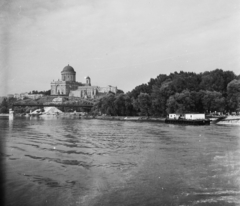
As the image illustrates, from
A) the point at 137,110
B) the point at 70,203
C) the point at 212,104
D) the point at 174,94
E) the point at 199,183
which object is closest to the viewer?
the point at 70,203

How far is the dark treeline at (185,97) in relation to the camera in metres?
68.2

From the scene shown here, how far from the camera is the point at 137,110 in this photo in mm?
92688

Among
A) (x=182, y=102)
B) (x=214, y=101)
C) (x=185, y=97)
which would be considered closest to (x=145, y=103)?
(x=182, y=102)

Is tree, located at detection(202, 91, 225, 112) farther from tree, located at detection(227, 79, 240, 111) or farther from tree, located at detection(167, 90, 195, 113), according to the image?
tree, located at detection(167, 90, 195, 113)

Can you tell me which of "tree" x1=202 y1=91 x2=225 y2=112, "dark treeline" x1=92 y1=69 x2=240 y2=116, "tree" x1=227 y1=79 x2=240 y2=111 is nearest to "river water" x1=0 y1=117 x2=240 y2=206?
"tree" x1=227 y1=79 x2=240 y2=111

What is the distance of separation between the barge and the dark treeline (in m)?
1.70

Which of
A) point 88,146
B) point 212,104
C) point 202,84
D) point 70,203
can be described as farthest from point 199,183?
→ point 202,84

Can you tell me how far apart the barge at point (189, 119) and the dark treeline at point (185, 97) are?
170 cm

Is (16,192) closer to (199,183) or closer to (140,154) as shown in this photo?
(199,183)

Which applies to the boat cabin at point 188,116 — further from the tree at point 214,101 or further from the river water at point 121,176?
the river water at point 121,176

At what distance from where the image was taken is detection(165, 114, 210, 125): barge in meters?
59.1

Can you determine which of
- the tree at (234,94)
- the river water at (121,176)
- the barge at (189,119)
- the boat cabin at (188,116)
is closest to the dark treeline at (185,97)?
the tree at (234,94)

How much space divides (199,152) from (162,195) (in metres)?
10.5

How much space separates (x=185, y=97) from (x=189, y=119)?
7.29 meters
